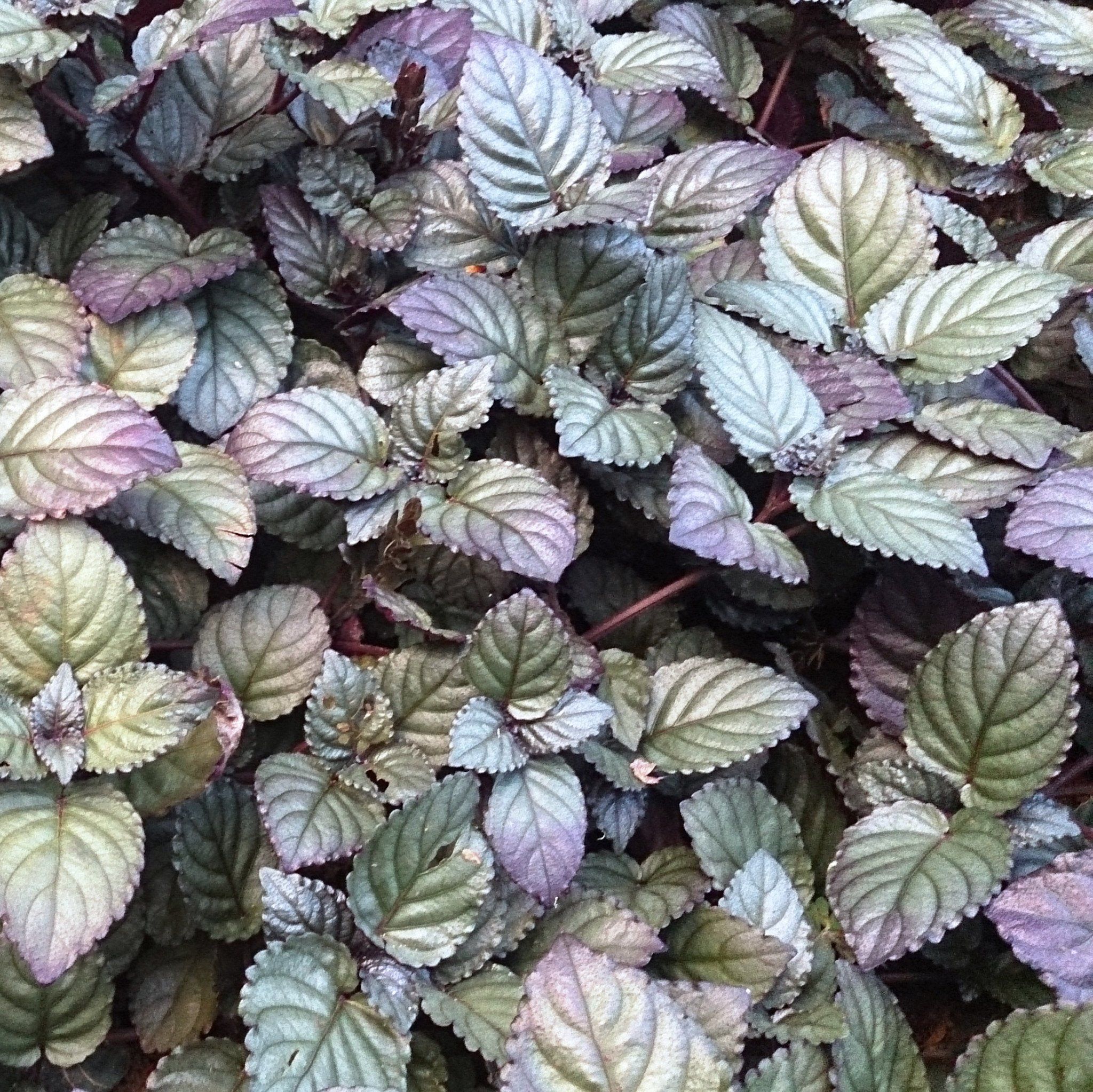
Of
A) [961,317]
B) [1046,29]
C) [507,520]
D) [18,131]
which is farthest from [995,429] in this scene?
[18,131]

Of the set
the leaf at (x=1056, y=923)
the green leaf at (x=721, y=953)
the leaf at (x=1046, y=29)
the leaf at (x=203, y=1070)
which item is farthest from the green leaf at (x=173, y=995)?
→ the leaf at (x=1046, y=29)

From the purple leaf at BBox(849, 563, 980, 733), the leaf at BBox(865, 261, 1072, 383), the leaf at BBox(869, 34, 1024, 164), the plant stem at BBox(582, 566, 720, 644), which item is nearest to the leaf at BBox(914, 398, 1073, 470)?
the leaf at BBox(865, 261, 1072, 383)

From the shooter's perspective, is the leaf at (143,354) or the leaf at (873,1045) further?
the leaf at (143,354)

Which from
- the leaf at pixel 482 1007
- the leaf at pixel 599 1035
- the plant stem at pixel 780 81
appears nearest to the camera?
the leaf at pixel 599 1035

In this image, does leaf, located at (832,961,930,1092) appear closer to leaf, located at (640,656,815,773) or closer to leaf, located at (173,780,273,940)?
leaf, located at (640,656,815,773)

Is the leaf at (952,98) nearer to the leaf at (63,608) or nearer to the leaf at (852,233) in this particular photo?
the leaf at (852,233)

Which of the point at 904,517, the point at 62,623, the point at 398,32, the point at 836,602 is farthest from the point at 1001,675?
the point at 398,32
